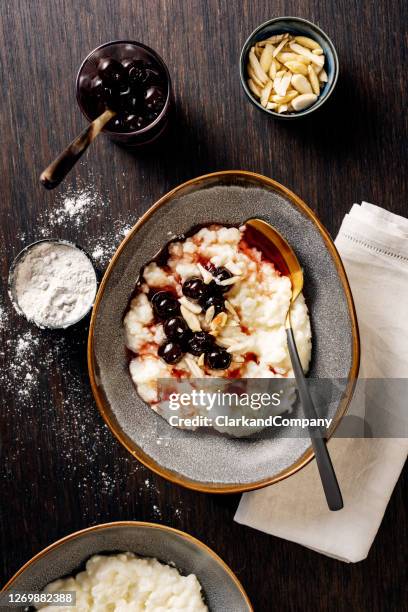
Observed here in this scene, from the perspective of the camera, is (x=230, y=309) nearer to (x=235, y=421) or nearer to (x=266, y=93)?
(x=235, y=421)

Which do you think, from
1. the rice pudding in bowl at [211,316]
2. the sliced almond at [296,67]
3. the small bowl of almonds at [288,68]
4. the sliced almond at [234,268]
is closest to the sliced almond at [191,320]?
the rice pudding in bowl at [211,316]

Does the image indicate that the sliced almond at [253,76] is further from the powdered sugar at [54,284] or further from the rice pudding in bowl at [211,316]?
the powdered sugar at [54,284]

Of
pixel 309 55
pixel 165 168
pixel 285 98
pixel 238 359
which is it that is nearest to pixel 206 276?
pixel 238 359

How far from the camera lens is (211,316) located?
1.36 metres

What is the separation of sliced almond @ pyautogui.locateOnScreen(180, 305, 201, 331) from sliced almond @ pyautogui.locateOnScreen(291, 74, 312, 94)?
52 centimetres

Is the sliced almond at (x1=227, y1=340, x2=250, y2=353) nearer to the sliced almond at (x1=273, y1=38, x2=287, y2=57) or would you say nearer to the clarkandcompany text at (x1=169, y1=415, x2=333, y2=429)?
the clarkandcompany text at (x1=169, y1=415, x2=333, y2=429)

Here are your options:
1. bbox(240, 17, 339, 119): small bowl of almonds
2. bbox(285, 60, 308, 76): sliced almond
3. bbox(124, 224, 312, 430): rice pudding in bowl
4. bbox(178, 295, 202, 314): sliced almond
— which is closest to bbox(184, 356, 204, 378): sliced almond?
bbox(124, 224, 312, 430): rice pudding in bowl

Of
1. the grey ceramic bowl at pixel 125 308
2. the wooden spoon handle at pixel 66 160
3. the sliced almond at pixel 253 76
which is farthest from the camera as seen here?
the sliced almond at pixel 253 76

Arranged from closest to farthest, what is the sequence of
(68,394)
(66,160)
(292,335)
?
1. (66,160)
2. (292,335)
3. (68,394)

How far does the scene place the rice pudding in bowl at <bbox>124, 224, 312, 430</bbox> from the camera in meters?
1.36

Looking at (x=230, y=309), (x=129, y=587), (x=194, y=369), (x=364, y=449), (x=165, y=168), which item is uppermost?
(x=165, y=168)

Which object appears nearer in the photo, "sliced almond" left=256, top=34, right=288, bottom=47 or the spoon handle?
the spoon handle

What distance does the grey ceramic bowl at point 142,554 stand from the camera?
4.36 feet

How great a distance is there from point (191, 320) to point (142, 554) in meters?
0.51
